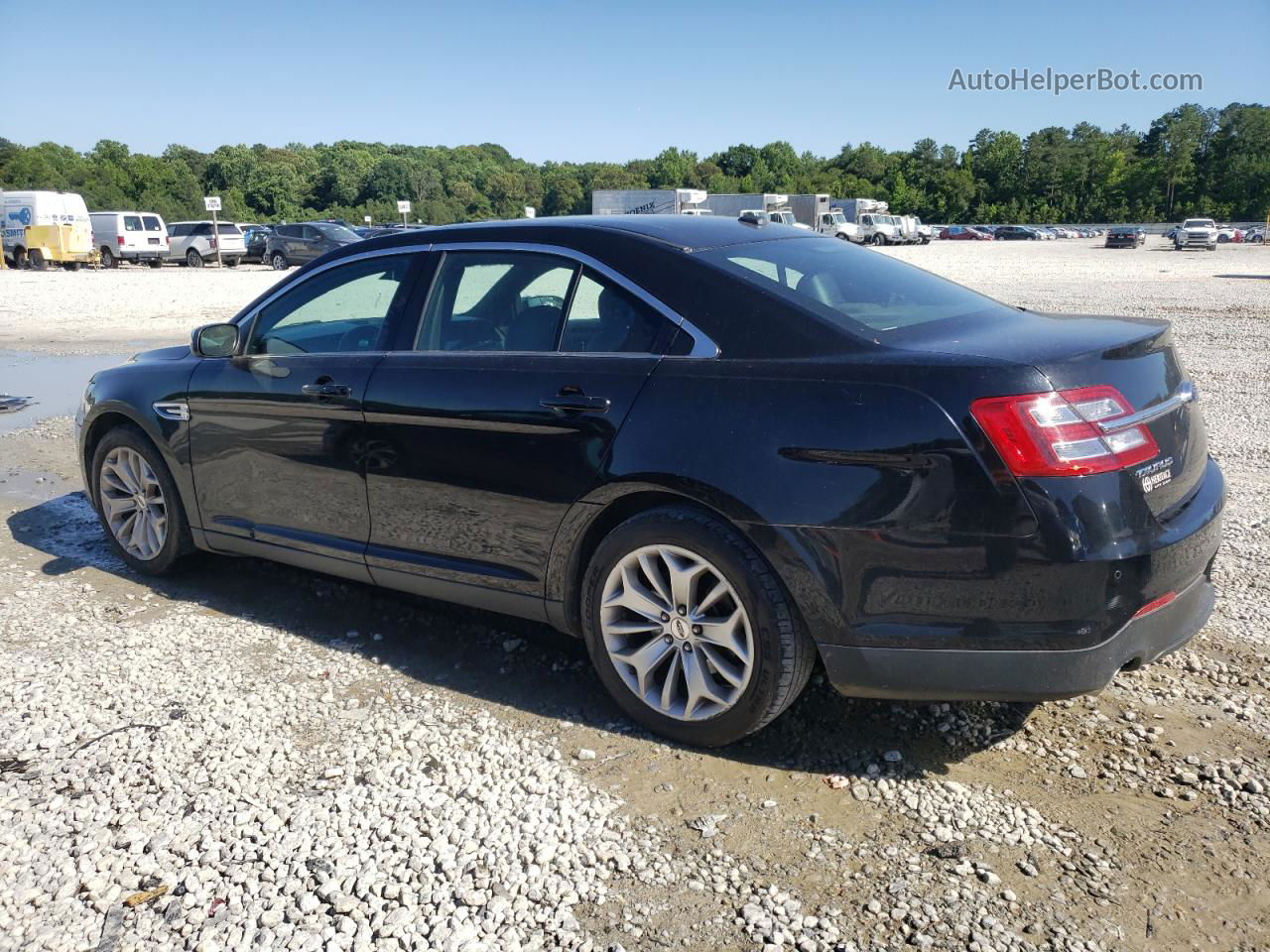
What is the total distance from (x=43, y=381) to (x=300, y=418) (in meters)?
9.06

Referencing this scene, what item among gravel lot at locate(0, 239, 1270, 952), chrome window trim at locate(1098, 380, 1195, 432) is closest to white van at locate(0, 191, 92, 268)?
gravel lot at locate(0, 239, 1270, 952)

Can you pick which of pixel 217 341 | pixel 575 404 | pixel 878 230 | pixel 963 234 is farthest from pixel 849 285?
pixel 963 234

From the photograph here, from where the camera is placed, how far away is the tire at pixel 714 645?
311 centimetres

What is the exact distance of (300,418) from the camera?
4332mm

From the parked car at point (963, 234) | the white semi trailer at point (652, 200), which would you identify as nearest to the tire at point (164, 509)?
the white semi trailer at point (652, 200)

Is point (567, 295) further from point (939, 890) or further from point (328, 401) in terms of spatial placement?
point (939, 890)

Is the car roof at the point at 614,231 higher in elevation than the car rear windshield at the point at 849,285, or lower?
higher

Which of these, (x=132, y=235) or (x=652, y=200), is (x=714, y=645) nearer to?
(x=132, y=235)

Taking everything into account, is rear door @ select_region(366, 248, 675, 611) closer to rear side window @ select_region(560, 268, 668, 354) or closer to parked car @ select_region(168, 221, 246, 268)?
rear side window @ select_region(560, 268, 668, 354)

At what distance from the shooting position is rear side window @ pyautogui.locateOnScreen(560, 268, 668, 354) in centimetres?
346

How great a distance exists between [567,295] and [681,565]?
1.10m

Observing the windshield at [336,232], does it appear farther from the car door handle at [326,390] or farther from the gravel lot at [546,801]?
the gravel lot at [546,801]

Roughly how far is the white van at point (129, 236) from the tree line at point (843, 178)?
45432 millimetres

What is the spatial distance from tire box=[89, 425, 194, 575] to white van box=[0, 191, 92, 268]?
37661 mm
